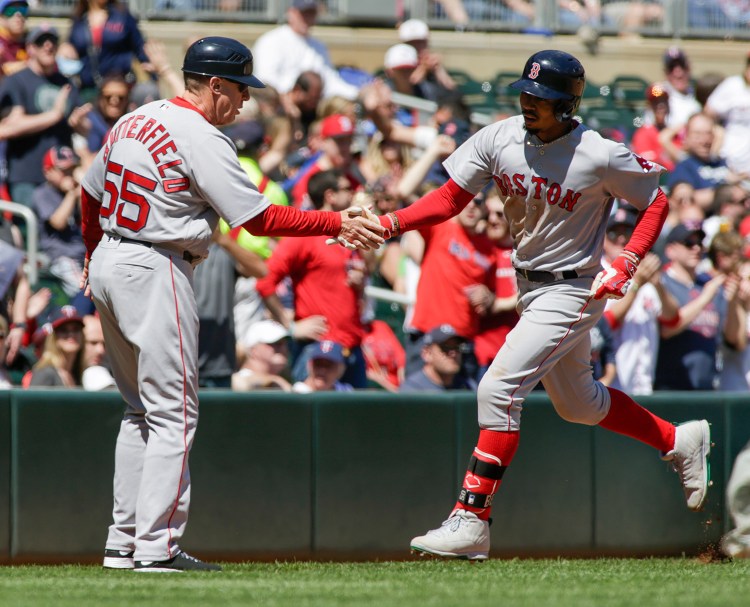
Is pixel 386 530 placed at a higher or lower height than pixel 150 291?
lower

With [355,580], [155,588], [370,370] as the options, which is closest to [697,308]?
[370,370]

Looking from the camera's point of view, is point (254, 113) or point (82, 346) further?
point (254, 113)

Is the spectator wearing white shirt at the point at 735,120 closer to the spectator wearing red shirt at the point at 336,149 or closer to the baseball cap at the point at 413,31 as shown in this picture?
the baseball cap at the point at 413,31

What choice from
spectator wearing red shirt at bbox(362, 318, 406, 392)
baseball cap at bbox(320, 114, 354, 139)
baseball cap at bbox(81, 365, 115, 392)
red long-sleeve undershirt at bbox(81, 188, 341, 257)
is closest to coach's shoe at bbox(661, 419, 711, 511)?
red long-sleeve undershirt at bbox(81, 188, 341, 257)

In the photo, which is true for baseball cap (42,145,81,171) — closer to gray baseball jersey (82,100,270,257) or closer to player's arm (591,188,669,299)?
gray baseball jersey (82,100,270,257)

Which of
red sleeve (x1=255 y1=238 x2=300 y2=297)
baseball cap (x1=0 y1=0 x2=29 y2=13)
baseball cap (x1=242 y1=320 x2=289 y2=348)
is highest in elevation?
baseball cap (x1=0 y1=0 x2=29 y2=13)

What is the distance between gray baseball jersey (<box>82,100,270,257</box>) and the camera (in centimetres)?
508

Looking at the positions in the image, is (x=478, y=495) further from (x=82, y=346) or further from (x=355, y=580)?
(x=82, y=346)

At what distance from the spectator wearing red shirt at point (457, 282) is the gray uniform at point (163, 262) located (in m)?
2.73

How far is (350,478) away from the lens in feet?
22.0

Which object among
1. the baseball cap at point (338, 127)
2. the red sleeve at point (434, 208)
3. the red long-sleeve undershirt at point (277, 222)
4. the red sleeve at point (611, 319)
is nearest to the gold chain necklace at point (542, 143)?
the red sleeve at point (434, 208)

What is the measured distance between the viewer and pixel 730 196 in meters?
9.99

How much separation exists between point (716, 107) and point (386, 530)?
6.97 m

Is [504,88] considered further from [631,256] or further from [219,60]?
[219,60]
